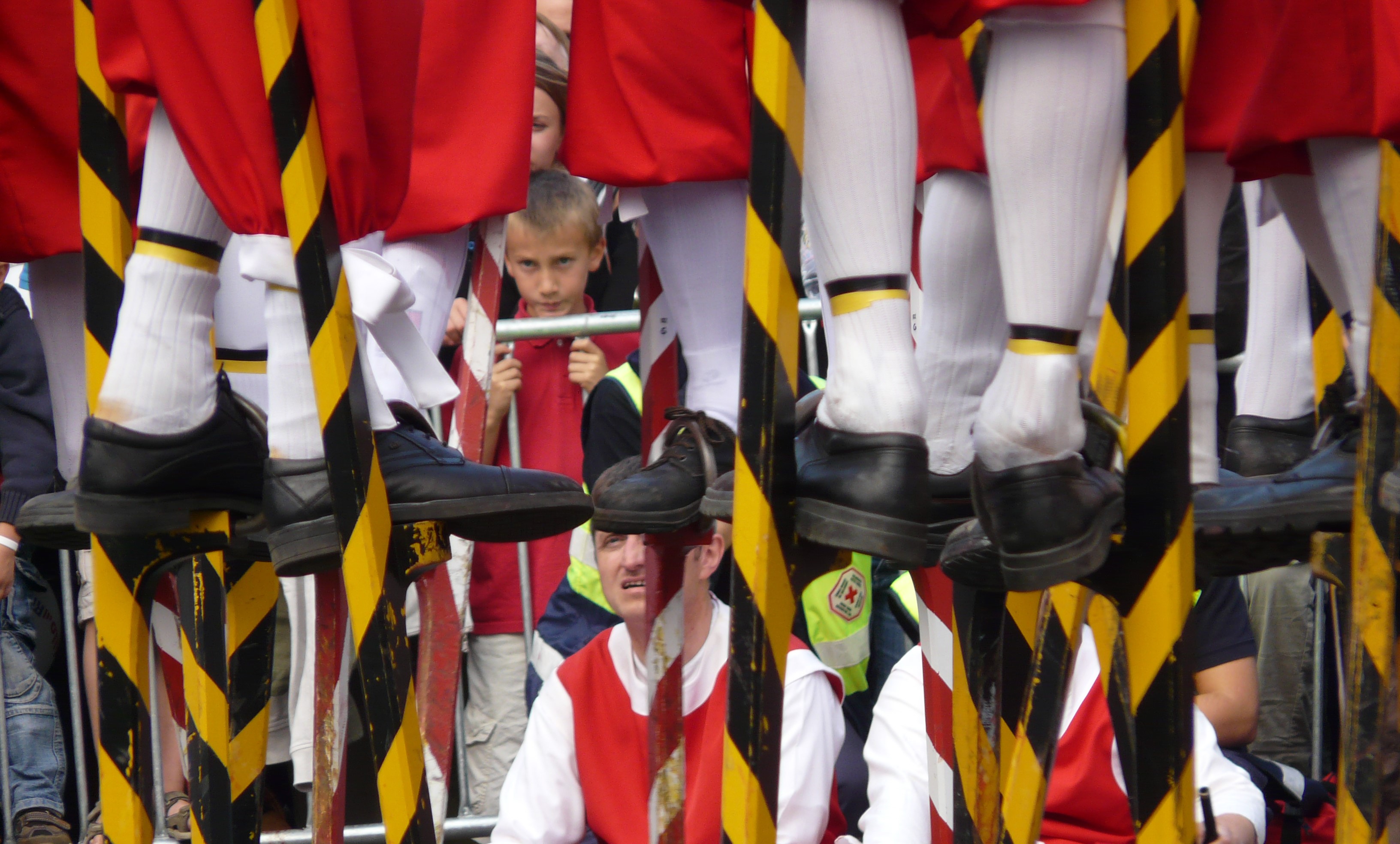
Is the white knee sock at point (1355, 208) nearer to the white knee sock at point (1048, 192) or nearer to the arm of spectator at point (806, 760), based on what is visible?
the white knee sock at point (1048, 192)

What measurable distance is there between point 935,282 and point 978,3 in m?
0.52

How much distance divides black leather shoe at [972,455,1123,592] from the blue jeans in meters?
2.90

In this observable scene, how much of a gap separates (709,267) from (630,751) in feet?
4.03

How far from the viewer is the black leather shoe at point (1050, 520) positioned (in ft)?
4.70

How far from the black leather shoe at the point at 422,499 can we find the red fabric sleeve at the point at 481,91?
0.52 metres

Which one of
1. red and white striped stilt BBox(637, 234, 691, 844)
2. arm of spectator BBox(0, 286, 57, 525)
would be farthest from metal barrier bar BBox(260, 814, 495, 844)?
red and white striped stilt BBox(637, 234, 691, 844)

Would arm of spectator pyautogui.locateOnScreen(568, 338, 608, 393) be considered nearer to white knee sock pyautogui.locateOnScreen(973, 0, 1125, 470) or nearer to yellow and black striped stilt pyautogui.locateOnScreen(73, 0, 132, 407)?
yellow and black striped stilt pyautogui.locateOnScreen(73, 0, 132, 407)

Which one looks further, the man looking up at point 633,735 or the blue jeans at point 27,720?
the blue jeans at point 27,720

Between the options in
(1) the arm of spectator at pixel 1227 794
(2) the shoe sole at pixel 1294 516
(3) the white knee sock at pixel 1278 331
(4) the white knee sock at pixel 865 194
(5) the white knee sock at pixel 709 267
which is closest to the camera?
(4) the white knee sock at pixel 865 194

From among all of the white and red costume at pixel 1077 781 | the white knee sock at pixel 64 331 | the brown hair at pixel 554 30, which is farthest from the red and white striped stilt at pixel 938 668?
the brown hair at pixel 554 30

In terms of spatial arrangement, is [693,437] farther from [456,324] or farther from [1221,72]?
[456,324]

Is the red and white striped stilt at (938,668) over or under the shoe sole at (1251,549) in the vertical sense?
under

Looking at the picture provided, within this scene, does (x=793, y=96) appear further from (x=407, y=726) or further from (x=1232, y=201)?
(x=1232, y=201)

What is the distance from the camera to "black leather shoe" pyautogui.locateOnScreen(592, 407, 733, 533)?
200 cm
